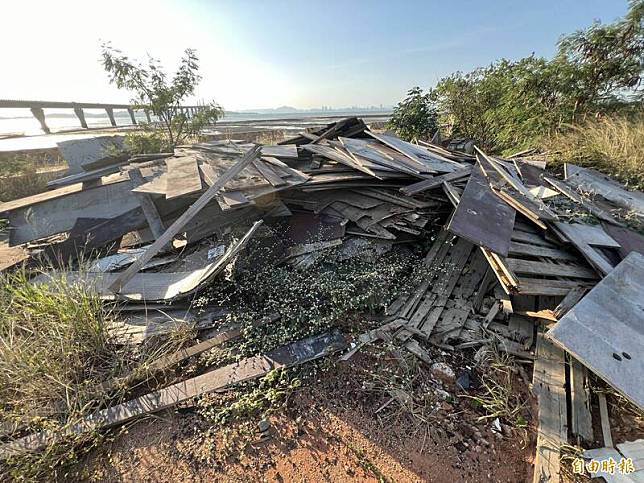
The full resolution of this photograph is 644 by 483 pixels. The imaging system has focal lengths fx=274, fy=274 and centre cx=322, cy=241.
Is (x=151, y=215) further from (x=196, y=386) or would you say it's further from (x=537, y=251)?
(x=537, y=251)

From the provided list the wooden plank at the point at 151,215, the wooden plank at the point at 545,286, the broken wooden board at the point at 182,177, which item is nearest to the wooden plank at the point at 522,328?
the wooden plank at the point at 545,286

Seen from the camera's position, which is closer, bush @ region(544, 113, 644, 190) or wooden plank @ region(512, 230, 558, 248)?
wooden plank @ region(512, 230, 558, 248)

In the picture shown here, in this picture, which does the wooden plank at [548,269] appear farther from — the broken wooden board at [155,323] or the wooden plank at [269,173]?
the broken wooden board at [155,323]

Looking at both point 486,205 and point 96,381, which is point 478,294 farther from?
point 96,381

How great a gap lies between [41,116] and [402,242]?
1302 centimetres

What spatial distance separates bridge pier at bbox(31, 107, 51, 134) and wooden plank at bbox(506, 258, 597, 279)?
550 inches

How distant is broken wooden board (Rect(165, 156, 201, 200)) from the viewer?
3409 mm

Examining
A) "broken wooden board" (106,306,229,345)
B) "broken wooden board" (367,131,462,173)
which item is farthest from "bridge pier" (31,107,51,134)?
"broken wooden board" (367,131,462,173)

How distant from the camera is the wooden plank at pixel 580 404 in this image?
2.00 metres

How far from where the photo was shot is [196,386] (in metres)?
2.33

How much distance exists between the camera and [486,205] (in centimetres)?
358

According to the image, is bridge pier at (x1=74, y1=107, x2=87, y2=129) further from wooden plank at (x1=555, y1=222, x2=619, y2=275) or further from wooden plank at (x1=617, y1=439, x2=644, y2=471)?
wooden plank at (x1=617, y1=439, x2=644, y2=471)

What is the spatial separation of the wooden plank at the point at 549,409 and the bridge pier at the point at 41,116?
47.3 feet

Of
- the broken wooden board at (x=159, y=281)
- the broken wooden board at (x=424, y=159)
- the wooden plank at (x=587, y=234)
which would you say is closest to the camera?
the broken wooden board at (x=159, y=281)
